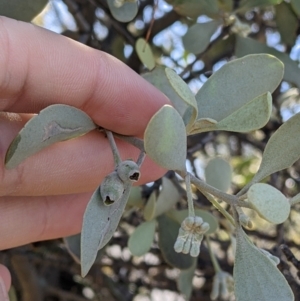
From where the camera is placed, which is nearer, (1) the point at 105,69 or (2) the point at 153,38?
(1) the point at 105,69

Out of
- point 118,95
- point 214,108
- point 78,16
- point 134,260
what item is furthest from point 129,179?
point 134,260

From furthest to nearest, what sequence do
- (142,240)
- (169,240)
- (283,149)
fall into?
(169,240), (142,240), (283,149)

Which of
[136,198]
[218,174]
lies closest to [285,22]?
[218,174]

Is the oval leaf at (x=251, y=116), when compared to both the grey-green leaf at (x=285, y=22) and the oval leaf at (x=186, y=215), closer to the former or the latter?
the oval leaf at (x=186, y=215)

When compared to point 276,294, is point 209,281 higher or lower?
lower

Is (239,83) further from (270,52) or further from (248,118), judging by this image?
(270,52)

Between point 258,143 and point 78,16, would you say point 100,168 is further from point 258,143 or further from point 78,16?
point 258,143

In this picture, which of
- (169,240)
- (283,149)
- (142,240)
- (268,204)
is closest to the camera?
(268,204)
